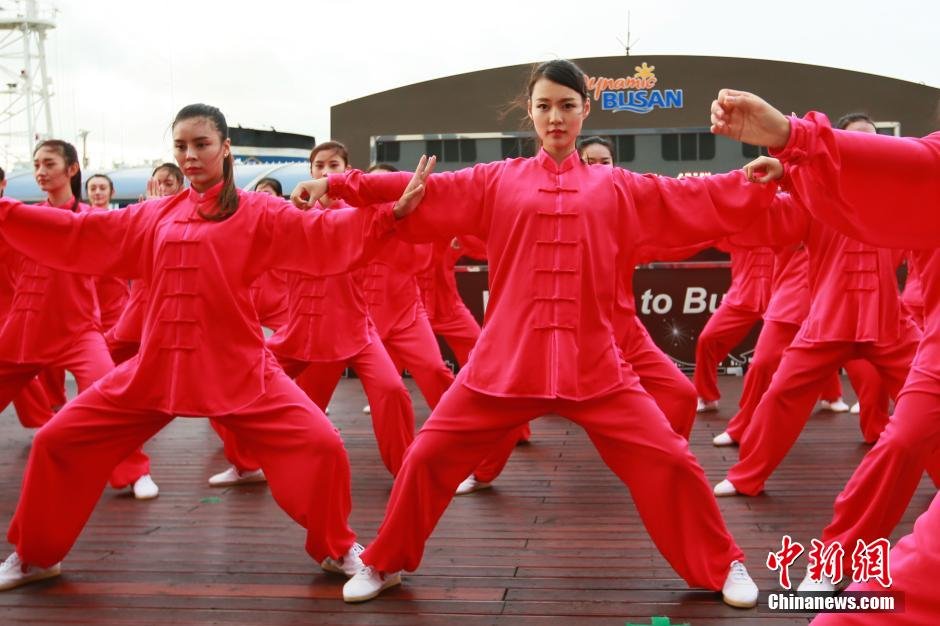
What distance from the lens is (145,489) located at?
4.55m

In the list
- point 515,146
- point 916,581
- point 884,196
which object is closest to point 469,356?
point 884,196

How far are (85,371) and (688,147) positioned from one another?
222 inches

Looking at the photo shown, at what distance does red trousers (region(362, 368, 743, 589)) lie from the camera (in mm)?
2846

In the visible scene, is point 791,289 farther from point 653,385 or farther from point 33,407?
point 33,407

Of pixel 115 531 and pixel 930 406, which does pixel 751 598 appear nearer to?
pixel 930 406

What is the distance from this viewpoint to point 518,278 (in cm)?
295

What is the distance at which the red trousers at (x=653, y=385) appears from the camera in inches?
174

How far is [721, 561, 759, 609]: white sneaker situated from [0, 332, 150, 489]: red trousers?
2844 millimetres

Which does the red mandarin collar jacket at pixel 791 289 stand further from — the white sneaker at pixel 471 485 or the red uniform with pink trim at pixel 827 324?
the white sneaker at pixel 471 485

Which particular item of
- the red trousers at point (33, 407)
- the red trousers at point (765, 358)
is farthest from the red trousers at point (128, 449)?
the red trousers at point (33, 407)

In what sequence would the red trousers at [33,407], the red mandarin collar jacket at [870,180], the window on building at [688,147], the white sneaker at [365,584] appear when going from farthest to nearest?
the window on building at [688,147] → the red trousers at [33,407] → the white sneaker at [365,584] → the red mandarin collar jacket at [870,180]

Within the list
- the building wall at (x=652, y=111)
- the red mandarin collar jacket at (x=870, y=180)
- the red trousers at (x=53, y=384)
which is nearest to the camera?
the red mandarin collar jacket at (x=870, y=180)

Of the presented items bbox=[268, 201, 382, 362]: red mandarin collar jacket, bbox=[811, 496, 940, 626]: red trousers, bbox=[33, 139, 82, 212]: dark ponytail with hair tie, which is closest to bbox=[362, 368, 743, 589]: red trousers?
bbox=[811, 496, 940, 626]: red trousers

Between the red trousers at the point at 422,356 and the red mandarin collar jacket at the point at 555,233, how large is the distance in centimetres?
192
